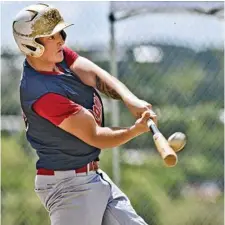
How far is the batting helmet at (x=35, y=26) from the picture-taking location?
3816 mm

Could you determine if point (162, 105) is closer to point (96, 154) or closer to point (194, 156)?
point (194, 156)

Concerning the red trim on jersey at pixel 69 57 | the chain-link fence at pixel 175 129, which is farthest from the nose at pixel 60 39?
the chain-link fence at pixel 175 129

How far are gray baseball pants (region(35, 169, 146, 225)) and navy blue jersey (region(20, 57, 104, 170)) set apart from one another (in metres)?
0.06

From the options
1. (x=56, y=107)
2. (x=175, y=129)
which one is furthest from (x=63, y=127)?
(x=175, y=129)

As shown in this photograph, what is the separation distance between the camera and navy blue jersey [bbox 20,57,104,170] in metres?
3.83

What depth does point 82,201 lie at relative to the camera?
387 centimetres

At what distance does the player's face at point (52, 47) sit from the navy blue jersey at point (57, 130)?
78 mm

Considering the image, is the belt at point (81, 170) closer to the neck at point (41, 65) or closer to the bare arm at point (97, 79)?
the bare arm at point (97, 79)

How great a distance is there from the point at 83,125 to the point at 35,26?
0.50m

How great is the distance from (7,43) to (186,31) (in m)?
1.26

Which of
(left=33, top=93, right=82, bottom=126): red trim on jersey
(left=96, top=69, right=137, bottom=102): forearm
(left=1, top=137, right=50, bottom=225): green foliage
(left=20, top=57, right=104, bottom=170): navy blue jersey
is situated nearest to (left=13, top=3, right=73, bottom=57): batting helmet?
(left=20, top=57, right=104, bottom=170): navy blue jersey

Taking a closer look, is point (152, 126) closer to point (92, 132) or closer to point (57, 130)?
point (92, 132)

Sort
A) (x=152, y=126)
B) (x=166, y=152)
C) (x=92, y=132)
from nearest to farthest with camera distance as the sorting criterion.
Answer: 1. (x=166, y=152)
2. (x=152, y=126)
3. (x=92, y=132)

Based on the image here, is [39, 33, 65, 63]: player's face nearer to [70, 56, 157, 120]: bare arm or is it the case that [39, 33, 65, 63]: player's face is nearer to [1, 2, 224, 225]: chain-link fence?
[70, 56, 157, 120]: bare arm
